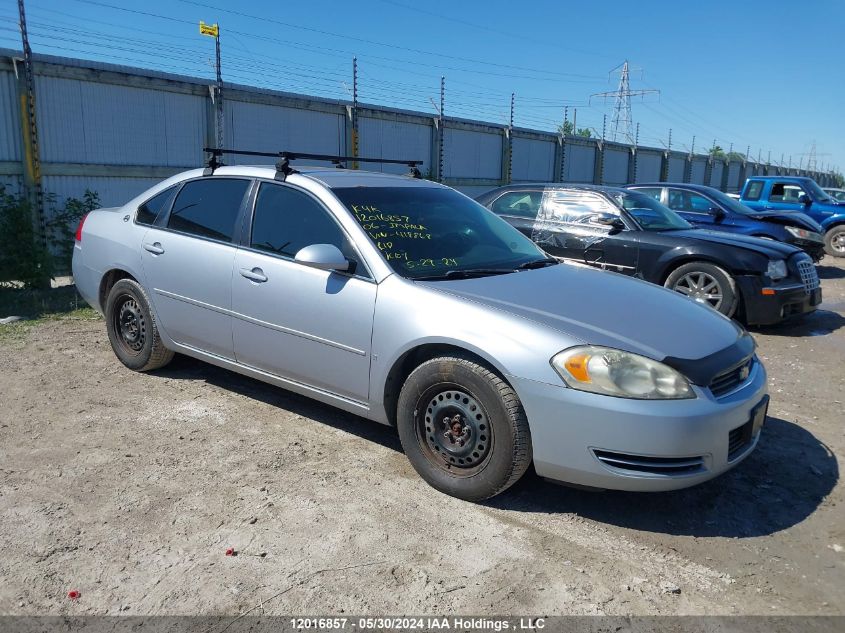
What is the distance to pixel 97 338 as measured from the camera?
20.5 ft

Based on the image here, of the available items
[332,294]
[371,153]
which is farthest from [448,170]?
[332,294]

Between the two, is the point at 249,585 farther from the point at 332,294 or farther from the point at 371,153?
the point at 371,153

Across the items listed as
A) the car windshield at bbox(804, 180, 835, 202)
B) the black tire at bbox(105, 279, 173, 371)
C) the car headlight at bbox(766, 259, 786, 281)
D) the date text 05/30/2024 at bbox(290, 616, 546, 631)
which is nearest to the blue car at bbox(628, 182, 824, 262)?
the car headlight at bbox(766, 259, 786, 281)

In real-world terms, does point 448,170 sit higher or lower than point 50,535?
higher

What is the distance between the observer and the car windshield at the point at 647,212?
7.96 metres

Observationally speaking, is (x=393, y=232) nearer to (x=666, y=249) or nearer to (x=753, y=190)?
(x=666, y=249)

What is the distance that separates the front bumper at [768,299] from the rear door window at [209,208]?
17.2 ft

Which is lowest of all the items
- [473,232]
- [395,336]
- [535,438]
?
[535,438]

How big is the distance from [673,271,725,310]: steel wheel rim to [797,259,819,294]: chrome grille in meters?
0.92

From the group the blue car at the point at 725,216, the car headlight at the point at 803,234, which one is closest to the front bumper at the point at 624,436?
the blue car at the point at 725,216

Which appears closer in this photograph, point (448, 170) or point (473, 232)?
point (473, 232)

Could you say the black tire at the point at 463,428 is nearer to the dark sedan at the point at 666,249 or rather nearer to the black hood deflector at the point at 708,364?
Result: the black hood deflector at the point at 708,364

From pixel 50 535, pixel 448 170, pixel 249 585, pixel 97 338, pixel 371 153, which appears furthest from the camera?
pixel 448 170

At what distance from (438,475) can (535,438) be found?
0.60 meters
